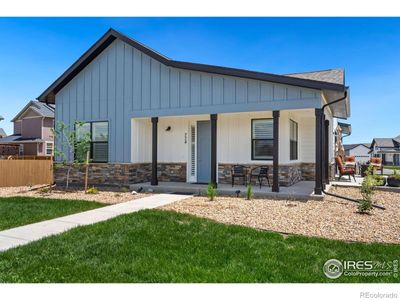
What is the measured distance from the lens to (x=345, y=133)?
23.4 m

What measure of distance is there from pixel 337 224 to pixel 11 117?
122 ft

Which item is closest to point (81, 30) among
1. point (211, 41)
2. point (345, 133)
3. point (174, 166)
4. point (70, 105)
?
point (70, 105)

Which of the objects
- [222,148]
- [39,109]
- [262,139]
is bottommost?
[222,148]

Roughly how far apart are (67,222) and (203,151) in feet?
21.0

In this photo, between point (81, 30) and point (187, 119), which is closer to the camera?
point (81, 30)

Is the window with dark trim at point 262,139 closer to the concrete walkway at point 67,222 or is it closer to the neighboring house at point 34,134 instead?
the concrete walkway at point 67,222

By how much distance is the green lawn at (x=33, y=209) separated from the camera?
6238 mm

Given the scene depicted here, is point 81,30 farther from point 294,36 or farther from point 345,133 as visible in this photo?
point 345,133

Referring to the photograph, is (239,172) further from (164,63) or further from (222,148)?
(164,63)

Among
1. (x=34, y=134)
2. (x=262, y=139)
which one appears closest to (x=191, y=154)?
(x=262, y=139)

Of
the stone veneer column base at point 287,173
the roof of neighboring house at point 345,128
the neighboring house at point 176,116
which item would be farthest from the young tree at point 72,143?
the roof of neighboring house at point 345,128

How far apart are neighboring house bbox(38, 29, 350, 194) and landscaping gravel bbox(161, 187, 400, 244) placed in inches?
64.7

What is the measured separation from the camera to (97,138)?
12016 millimetres
